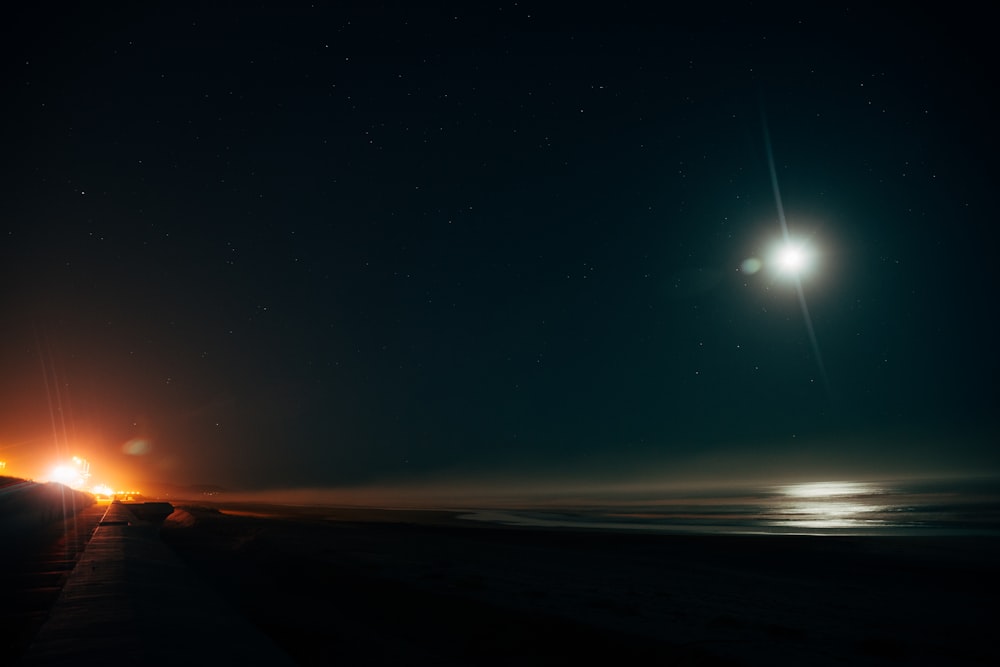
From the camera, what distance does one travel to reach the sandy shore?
34.3 ft

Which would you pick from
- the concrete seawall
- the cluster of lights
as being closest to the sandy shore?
the concrete seawall

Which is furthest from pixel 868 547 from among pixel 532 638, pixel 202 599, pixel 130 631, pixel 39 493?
pixel 39 493

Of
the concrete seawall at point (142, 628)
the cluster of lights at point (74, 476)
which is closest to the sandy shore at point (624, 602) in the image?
the concrete seawall at point (142, 628)

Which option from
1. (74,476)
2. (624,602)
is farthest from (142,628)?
(74,476)

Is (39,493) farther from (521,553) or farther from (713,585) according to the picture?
(713,585)

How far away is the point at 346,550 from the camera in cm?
2833

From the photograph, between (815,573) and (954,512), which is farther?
(954,512)

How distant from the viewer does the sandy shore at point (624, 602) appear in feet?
34.3

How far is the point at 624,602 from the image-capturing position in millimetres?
15234

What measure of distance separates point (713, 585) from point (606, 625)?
23.9ft

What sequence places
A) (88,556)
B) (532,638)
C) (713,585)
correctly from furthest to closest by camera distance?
(88,556)
(713,585)
(532,638)

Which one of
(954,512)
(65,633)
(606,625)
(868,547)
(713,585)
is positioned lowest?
(65,633)

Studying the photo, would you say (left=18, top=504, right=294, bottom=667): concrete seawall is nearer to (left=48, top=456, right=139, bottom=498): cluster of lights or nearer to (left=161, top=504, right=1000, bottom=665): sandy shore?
(left=161, top=504, right=1000, bottom=665): sandy shore

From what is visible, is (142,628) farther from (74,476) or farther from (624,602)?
(74,476)
